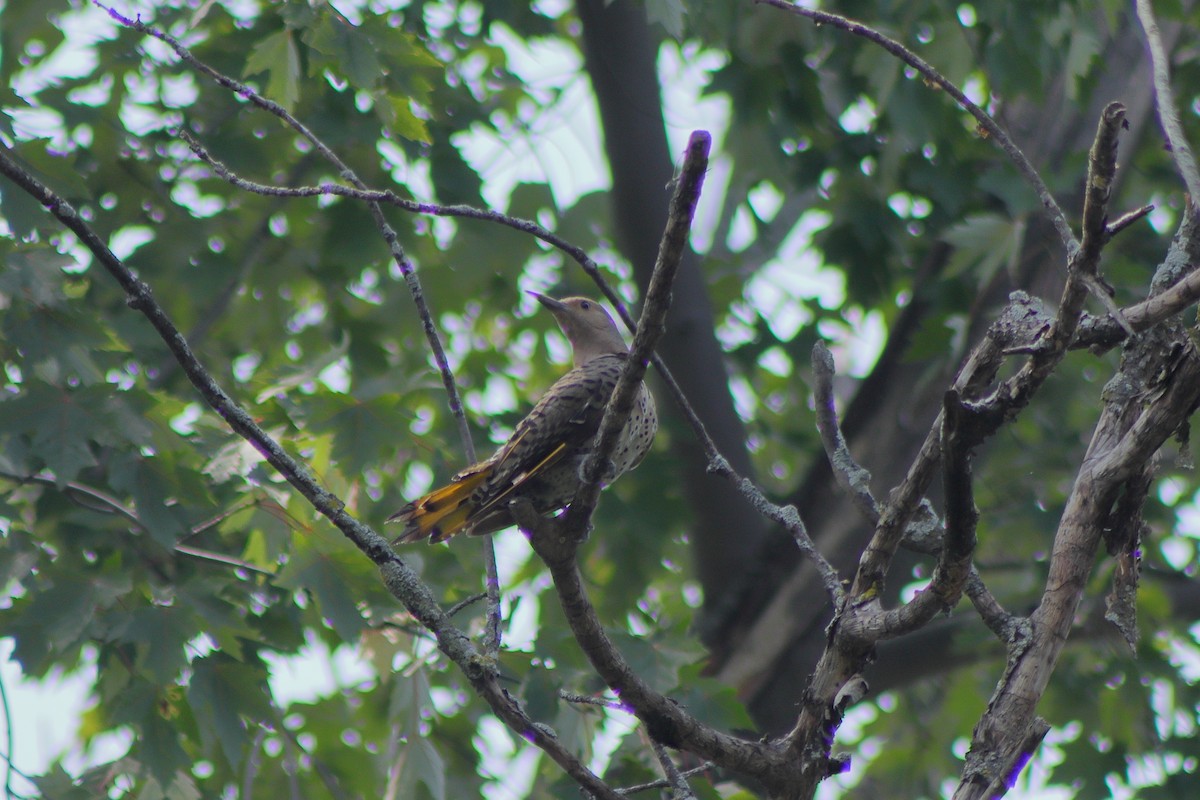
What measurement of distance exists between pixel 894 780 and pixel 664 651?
13.9ft

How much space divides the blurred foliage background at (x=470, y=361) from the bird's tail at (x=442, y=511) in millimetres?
337

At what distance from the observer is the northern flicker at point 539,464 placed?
3438mm

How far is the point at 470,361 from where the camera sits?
275 inches

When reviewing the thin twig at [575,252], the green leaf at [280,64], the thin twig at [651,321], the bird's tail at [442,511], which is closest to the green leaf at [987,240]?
the bird's tail at [442,511]

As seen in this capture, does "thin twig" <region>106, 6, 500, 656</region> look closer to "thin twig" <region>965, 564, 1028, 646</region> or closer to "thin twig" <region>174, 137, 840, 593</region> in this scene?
"thin twig" <region>174, 137, 840, 593</region>

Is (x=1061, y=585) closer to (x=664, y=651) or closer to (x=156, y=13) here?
(x=664, y=651)

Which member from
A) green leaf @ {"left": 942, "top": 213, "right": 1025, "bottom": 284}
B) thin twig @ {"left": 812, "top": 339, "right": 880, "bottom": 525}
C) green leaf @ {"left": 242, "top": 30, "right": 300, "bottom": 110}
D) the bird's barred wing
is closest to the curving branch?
thin twig @ {"left": 812, "top": 339, "right": 880, "bottom": 525}

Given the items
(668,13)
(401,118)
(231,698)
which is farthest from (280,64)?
(231,698)

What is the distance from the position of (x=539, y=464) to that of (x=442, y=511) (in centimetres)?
33

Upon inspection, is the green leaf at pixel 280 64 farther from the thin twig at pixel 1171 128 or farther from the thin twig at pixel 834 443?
the thin twig at pixel 1171 128

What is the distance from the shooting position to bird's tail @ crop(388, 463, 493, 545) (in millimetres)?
3523

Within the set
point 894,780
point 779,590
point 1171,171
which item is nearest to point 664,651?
point 779,590

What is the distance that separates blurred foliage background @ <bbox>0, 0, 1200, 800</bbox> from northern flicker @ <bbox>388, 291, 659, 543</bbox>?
439mm

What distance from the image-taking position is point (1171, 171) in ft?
19.6
